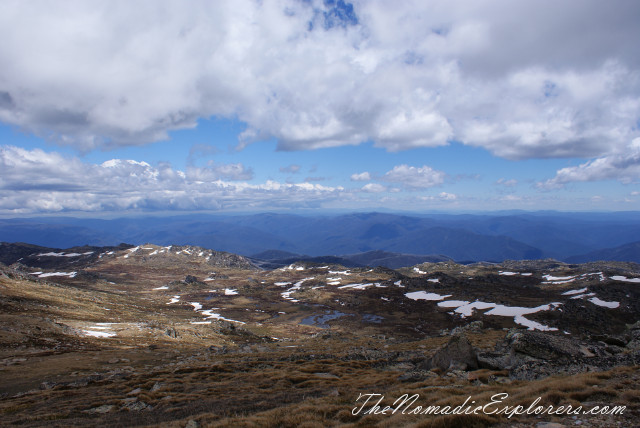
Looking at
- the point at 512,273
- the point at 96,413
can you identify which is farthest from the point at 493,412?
the point at 512,273

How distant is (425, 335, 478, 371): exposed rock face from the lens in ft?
80.4

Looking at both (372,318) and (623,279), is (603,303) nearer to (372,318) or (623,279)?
(623,279)

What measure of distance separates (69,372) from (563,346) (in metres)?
44.0

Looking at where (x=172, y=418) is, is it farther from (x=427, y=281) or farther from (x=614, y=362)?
(x=427, y=281)

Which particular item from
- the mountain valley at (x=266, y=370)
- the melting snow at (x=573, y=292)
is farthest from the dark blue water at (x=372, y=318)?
A: the melting snow at (x=573, y=292)

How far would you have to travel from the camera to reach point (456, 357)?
82.1 ft

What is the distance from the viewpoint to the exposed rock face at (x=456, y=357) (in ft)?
80.4

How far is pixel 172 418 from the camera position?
1678cm

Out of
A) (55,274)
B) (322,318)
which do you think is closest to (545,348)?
(322,318)

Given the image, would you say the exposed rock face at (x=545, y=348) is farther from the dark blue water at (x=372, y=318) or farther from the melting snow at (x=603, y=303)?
the melting snow at (x=603, y=303)

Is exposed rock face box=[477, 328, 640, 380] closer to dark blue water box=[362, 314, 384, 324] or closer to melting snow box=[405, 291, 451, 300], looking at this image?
dark blue water box=[362, 314, 384, 324]

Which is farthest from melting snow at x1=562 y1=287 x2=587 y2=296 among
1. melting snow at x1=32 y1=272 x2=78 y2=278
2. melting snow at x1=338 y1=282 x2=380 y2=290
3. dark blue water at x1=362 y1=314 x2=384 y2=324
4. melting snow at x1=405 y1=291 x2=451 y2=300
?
melting snow at x1=32 y1=272 x2=78 y2=278

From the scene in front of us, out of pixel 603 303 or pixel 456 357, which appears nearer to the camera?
pixel 456 357

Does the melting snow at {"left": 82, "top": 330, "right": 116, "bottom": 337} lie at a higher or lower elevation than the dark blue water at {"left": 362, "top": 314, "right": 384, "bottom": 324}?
higher
